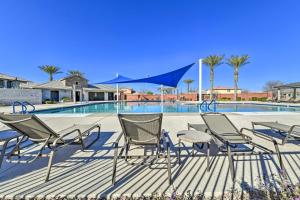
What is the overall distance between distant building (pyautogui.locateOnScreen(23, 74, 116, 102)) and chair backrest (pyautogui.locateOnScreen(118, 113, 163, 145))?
24.7 m

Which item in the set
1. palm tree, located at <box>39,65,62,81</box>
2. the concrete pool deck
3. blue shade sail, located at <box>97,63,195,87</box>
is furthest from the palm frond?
palm tree, located at <box>39,65,62,81</box>

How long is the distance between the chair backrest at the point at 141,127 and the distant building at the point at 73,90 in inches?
971

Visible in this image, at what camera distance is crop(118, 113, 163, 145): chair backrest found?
2814 mm

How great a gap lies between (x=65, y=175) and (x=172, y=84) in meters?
8.41

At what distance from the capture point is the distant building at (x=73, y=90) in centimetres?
2850

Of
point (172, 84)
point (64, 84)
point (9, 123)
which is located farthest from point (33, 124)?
point (64, 84)

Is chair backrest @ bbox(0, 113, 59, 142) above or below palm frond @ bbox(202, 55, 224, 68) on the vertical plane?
below

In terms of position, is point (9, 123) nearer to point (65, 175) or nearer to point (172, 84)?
point (65, 175)

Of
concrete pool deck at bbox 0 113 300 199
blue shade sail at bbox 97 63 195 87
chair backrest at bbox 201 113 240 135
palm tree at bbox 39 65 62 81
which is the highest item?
palm tree at bbox 39 65 62 81

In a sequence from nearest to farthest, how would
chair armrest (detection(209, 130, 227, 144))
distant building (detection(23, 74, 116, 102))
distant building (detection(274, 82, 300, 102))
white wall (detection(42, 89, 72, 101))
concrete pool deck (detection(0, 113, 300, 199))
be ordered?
1. concrete pool deck (detection(0, 113, 300, 199))
2. chair armrest (detection(209, 130, 227, 144))
3. distant building (detection(274, 82, 300, 102))
4. white wall (detection(42, 89, 72, 101))
5. distant building (detection(23, 74, 116, 102))

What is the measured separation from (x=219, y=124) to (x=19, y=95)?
2729 centimetres

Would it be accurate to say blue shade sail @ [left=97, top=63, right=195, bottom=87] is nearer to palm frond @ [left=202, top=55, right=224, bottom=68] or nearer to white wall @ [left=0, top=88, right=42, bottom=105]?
white wall @ [left=0, top=88, right=42, bottom=105]

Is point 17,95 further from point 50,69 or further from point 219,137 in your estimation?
point 219,137

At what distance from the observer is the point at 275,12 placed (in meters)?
16.6
